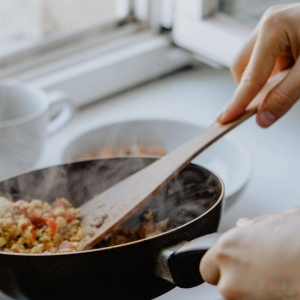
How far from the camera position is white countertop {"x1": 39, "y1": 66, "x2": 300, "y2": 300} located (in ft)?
2.91

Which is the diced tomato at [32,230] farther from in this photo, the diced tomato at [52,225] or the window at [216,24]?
the window at [216,24]

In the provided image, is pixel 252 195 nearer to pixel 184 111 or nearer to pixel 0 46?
pixel 184 111

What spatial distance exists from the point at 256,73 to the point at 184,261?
0.28 meters

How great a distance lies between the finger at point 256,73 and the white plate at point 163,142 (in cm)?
10

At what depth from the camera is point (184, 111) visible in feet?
3.59

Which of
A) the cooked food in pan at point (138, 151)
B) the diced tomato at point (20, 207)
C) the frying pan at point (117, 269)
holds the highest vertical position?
the frying pan at point (117, 269)

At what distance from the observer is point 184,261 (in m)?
0.57

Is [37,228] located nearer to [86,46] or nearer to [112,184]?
[112,184]

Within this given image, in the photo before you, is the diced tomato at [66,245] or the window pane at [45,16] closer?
the diced tomato at [66,245]

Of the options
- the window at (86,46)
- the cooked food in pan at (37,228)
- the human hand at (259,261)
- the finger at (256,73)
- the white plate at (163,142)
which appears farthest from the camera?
the window at (86,46)

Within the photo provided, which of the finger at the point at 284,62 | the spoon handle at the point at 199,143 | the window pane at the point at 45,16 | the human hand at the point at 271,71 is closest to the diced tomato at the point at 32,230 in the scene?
the spoon handle at the point at 199,143

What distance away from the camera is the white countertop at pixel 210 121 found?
34.9 inches

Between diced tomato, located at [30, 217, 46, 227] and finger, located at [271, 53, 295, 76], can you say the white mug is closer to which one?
diced tomato, located at [30, 217, 46, 227]

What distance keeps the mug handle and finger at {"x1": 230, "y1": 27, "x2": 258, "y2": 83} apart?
24 cm
